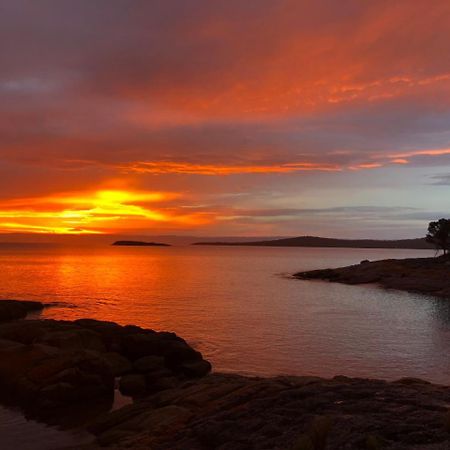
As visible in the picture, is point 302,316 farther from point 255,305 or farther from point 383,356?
point 383,356

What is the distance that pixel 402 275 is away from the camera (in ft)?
305

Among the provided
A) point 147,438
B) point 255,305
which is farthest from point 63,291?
point 147,438

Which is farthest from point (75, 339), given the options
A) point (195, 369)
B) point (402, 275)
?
point (402, 275)

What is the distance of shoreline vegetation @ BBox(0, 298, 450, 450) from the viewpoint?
11914 millimetres

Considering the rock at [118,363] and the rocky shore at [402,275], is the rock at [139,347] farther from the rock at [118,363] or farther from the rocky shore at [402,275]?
the rocky shore at [402,275]

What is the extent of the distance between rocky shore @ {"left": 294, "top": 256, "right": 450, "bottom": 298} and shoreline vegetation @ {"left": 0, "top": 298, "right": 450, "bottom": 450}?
5726cm

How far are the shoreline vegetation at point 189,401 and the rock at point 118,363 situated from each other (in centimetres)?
7

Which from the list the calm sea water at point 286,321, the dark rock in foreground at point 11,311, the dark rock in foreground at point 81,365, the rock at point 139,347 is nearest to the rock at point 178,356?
the dark rock in foreground at point 81,365

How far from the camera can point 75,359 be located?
23797 mm

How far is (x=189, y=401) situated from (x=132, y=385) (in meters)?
7.20

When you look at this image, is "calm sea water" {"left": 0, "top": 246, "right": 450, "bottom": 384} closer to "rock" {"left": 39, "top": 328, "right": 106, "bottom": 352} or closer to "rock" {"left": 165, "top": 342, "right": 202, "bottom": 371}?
"rock" {"left": 165, "top": 342, "right": 202, "bottom": 371}

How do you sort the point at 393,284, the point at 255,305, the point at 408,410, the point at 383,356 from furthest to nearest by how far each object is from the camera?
the point at 393,284
the point at 255,305
the point at 383,356
the point at 408,410

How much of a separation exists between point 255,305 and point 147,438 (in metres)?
48.4

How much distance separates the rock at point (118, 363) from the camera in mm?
27453
